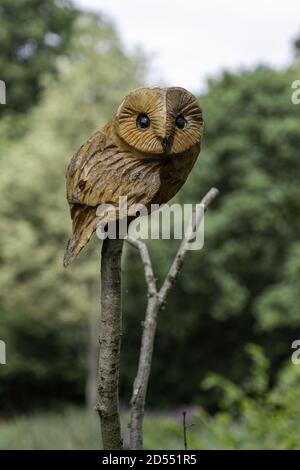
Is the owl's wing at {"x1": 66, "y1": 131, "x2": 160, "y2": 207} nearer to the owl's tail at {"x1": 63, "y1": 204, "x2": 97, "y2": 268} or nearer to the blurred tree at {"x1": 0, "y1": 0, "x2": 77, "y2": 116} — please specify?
the owl's tail at {"x1": 63, "y1": 204, "x2": 97, "y2": 268}

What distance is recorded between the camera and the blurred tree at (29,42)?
11.8 meters

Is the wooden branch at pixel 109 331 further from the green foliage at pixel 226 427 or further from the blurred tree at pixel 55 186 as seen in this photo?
the blurred tree at pixel 55 186

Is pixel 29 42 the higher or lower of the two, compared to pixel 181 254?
higher

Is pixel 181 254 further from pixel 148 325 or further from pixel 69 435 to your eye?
pixel 69 435

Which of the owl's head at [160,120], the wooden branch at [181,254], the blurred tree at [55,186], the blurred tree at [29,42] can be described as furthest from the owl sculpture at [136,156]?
the blurred tree at [29,42]

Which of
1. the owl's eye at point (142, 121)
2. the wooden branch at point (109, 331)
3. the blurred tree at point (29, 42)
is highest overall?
the blurred tree at point (29, 42)

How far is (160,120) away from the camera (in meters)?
1.02

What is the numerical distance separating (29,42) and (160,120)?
495 inches

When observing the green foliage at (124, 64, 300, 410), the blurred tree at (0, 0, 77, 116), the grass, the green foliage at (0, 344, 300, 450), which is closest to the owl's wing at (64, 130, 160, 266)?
the green foliage at (0, 344, 300, 450)

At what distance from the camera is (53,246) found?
309 inches

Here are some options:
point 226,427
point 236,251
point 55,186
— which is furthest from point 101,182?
point 55,186

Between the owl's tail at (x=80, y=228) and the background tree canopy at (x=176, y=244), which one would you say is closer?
the owl's tail at (x=80, y=228)

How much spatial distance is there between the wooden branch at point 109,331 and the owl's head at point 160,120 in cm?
17

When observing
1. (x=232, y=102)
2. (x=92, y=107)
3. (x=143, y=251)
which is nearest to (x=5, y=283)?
(x=92, y=107)
